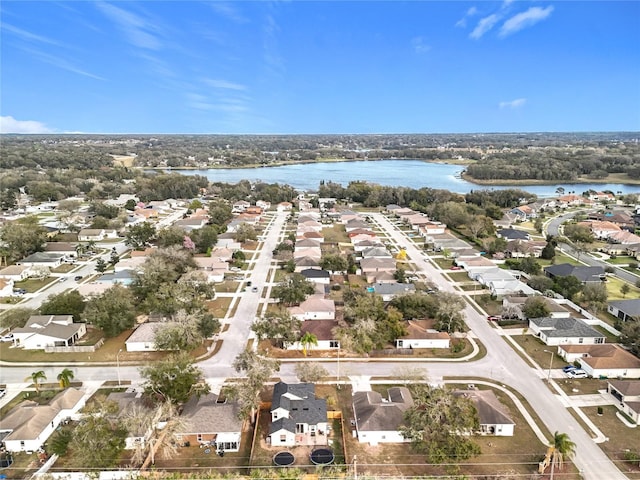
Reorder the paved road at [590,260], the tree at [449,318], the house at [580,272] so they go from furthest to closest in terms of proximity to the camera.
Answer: the paved road at [590,260], the house at [580,272], the tree at [449,318]

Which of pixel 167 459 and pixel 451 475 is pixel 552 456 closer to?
pixel 451 475

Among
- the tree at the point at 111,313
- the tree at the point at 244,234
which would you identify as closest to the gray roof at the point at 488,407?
the tree at the point at 111,313

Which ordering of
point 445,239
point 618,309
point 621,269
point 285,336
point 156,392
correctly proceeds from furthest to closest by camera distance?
1. point 445,239
2. point 621,269
3. point 618,309
4. point 285,336
5. point 156,392

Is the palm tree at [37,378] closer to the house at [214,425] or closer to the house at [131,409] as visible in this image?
the house at [131,409]

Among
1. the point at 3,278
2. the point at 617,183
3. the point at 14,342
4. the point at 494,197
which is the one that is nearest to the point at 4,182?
the point at 3,278

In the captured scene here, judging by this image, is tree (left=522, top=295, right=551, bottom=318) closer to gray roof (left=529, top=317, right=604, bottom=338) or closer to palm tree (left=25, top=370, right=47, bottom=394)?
gray roof (left=529, top=317, right=604, bottom=338)

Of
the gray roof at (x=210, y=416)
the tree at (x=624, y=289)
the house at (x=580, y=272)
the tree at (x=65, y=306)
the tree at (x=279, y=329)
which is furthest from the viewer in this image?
the house at (x=580, y=272)

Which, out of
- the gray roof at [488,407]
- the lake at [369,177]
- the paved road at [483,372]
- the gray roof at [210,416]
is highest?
the gray roof at [210,416]
